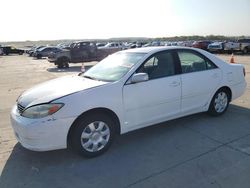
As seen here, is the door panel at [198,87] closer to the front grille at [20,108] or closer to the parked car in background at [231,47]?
the front grille at [20,108]

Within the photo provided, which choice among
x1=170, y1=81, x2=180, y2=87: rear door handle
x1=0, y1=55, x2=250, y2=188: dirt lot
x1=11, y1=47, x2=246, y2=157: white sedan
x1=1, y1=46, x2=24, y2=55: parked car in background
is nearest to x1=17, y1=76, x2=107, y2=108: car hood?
x1=11, y1=47, x2=246, y2=157: white sedan

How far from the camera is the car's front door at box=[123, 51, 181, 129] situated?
430 cm

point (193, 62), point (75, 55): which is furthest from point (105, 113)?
point (75, 55)

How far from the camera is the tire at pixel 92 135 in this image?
387cm

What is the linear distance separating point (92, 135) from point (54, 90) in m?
0.93

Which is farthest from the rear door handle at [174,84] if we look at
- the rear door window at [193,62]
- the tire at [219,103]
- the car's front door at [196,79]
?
the tire at [219,103]

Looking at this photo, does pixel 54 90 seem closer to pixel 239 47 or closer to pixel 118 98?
pixel 118 98

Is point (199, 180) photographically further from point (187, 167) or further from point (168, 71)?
point (168, 71)

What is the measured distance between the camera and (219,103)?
5.74m

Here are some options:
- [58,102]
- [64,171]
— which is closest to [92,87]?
[58,102]

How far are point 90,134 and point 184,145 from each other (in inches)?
61.0

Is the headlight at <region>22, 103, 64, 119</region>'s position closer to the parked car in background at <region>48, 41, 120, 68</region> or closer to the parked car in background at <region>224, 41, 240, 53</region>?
the parked car in background at <region>48, 41, 120, 68</region>

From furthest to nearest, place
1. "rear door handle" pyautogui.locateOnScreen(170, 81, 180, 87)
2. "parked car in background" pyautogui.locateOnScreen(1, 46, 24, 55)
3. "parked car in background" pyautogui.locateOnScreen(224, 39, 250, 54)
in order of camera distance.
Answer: "parked car in background" pyautogui.locateOnScreen(1, 46, 24, 55), "parked car in background" pyautogui.locateOnScreen(224, 39, 250, 54), "rear door handle" pyautogui.locateOnScreen(170, 81, 180, 87)

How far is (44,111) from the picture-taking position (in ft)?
12.2
